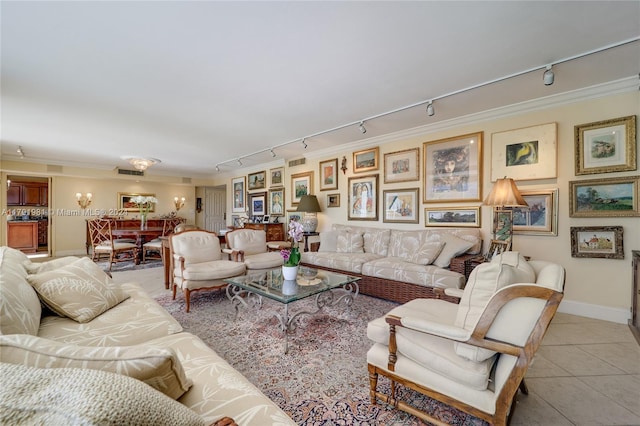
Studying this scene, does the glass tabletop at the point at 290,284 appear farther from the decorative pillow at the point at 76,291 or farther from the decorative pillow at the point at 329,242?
the decorative pillow at the point at 329,242

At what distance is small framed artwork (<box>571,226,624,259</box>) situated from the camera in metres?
2.78

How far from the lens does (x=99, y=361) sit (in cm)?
67

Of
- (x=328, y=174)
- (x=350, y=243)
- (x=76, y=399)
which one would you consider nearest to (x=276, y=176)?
(x=328, y=174)

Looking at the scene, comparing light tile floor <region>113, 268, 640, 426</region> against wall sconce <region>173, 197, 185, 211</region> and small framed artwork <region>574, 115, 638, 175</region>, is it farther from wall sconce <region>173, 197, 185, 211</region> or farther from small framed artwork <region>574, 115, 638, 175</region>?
wall sconce <region>173, 197, 185, 211</region>

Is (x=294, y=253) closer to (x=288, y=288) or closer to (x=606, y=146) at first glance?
(x=288, y=288)

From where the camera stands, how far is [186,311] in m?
3.07

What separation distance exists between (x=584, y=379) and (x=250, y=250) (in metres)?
3.89

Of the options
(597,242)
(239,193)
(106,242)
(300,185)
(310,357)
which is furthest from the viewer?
(239,193)

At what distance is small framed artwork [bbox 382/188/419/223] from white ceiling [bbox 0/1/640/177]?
3.71 feet

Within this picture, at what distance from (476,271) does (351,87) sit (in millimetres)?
2283

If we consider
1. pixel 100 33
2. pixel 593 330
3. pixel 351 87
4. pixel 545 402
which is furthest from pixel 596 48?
pixel 100 33

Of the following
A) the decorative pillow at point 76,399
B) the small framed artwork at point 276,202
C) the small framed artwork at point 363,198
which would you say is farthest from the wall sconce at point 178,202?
the decorative pillow at point 76,399

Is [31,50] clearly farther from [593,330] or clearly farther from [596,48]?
[593,330]

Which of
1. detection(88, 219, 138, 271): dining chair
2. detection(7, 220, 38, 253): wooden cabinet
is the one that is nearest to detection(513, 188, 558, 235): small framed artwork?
detection(88, 219, 138, 271): dining chair
